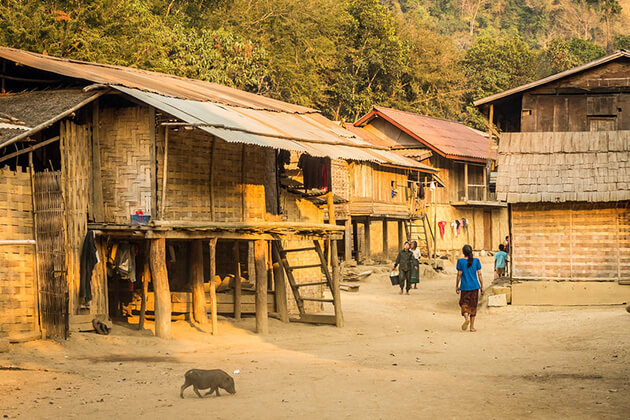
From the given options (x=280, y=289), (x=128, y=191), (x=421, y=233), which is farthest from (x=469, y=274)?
(x=421, y=233)

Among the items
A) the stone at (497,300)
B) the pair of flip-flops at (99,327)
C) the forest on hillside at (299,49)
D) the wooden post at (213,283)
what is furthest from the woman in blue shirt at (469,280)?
the forest on hillside at (299,49)

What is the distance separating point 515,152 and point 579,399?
40.6 ft

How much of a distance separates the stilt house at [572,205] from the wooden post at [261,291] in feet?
20.8

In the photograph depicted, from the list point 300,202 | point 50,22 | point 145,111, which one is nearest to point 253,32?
point 50,22

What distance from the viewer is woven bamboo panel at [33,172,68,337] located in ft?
48.2

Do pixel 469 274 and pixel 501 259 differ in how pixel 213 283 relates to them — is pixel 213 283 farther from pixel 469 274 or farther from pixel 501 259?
pixel 501 259

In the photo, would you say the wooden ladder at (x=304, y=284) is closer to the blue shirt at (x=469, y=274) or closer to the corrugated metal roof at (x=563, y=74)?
the blue shirt at (x=469, y=274)

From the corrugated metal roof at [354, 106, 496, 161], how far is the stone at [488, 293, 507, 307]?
16.9m

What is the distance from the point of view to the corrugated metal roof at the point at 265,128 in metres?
15.2

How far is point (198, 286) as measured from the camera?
18688mm

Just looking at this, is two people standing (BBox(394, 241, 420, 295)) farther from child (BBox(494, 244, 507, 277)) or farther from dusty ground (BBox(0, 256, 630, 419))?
dusty ground (BBox(0, 256, 630, 419))

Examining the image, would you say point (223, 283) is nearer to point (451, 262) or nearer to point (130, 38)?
point (130, 38)

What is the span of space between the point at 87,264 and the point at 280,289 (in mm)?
5401

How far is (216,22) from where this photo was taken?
1682 inches
